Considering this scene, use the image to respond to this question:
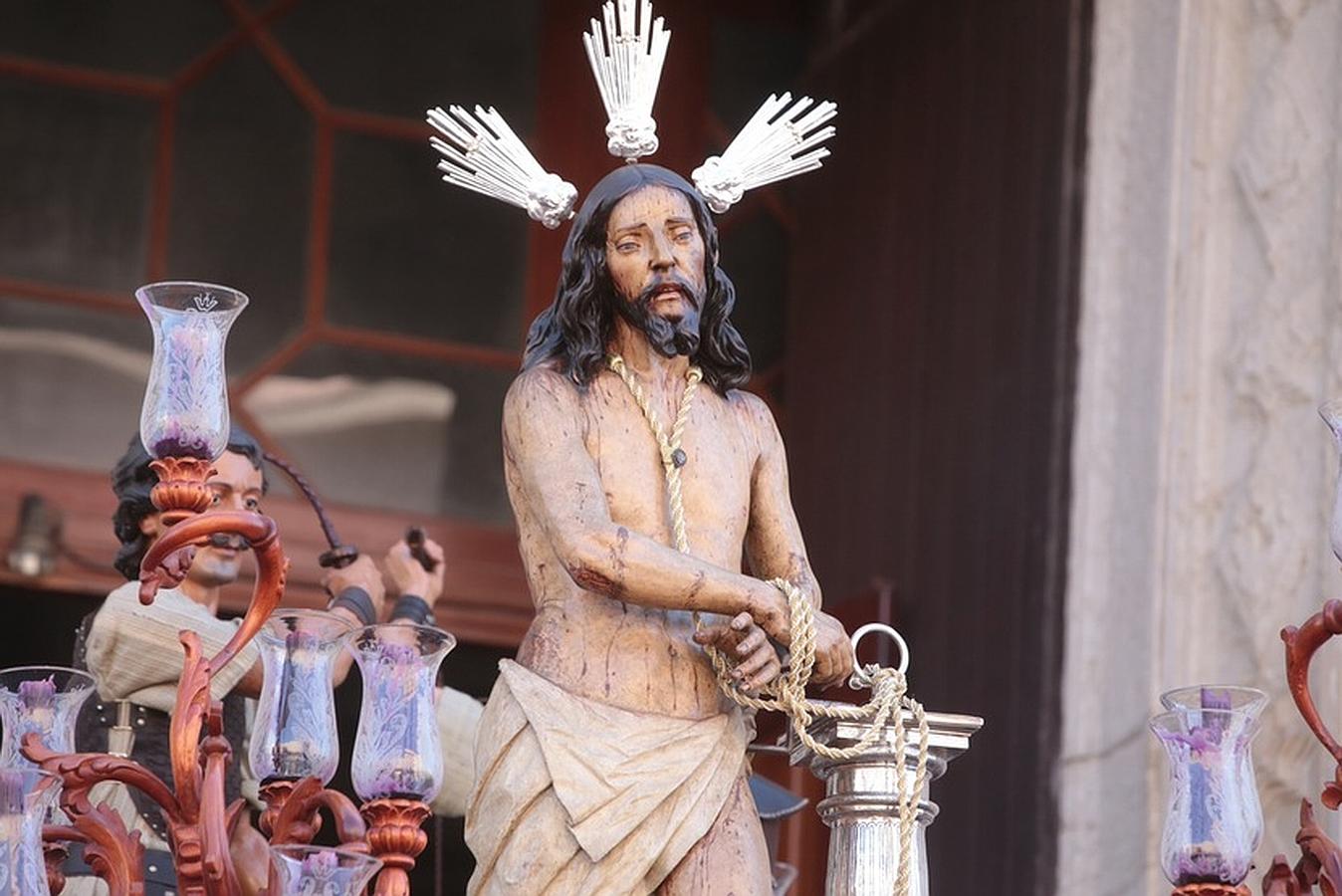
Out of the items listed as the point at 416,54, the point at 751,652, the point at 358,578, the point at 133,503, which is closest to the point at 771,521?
the point at 751,652

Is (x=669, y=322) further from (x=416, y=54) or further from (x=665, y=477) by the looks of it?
(x=416, y=54)

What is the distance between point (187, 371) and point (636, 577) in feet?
2.66

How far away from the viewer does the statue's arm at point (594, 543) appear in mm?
5668

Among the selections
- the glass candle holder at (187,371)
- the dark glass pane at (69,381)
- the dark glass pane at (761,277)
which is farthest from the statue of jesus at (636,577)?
the dark glass pane at (761,277)

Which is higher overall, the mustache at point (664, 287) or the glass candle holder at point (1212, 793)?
the mustache at point (664, 287)

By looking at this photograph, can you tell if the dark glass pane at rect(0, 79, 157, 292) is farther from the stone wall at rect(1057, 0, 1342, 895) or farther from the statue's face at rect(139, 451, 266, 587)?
the statue's face at rect(139, 451, 266, 587)

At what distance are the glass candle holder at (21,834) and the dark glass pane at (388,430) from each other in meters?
5.05

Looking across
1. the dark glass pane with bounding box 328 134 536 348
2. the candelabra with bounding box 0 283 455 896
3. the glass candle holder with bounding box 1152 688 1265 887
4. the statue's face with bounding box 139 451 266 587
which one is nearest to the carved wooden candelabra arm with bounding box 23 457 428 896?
the candelabra with bounding box 0 283 455 896

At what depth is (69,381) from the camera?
10.4 meters

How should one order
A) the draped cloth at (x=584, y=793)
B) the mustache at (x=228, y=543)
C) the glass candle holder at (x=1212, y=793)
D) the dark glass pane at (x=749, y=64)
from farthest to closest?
the dark glass pane at (x=749, y=64) → the mustache at (x=228, y=543) → the glass candle holder at (x=1212, y=793) → the draped cloth at (x=584, y=793)

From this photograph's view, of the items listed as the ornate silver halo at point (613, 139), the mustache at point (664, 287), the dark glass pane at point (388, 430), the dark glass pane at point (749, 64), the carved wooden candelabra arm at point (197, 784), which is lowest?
the carved wooden candelabra arm at point (197, 784)

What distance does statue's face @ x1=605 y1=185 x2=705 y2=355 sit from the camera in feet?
19.7

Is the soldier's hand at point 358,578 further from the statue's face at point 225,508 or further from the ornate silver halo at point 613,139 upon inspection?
the ornate silver halo at point 613,139

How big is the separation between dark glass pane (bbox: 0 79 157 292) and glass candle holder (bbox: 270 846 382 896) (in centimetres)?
516
